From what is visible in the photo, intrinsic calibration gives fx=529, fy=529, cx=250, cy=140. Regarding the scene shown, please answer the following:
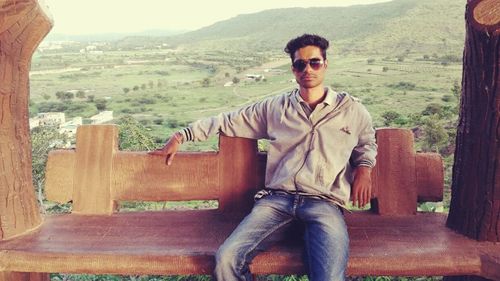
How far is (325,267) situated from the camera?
1.88 metres

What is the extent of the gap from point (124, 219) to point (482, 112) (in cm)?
163

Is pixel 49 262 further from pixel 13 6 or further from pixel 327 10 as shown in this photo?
pixel 327 10

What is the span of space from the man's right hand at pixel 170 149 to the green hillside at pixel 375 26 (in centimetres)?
2938

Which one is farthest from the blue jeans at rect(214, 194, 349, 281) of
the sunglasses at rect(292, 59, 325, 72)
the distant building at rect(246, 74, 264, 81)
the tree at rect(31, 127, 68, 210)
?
the distant building at rect(246, 74, 264, 81)

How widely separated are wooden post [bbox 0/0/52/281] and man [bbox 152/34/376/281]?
2.08 ft

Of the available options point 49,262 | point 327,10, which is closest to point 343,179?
point 49,262

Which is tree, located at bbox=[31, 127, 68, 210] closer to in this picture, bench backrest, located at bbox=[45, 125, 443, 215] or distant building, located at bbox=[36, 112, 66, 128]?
distant building, located at bbox=[36, 112, 66, 128]

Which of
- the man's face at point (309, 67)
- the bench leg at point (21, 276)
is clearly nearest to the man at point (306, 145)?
the man's face at point (309, 67)

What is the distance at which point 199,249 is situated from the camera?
2076mm

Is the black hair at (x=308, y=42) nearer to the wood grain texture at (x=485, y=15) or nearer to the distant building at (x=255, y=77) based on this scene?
the wood grain texture at (x=485, y=15)

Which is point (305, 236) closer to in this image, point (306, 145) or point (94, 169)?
point (306, 145)

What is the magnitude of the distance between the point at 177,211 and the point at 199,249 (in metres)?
0.53

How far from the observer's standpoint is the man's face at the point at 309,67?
2283 millimetres

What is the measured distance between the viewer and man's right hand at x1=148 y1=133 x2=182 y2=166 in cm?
241
